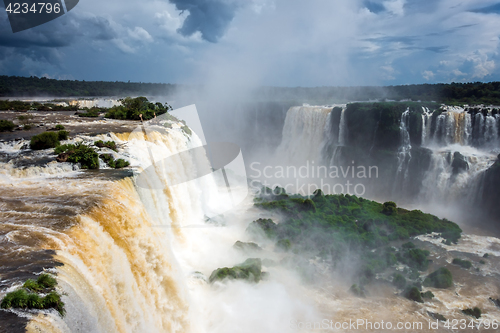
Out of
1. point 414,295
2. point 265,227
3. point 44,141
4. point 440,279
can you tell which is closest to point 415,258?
point 440,279

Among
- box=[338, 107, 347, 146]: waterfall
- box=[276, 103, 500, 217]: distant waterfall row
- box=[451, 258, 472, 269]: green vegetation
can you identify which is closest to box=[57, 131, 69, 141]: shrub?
box=[451, 258, 472, 269]: green vegetation

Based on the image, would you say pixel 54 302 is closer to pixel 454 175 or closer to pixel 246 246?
pixel 246 246

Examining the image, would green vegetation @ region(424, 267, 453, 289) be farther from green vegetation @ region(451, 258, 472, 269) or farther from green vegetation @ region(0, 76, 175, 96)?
green vegetation @ region(0, 76, 175, 96)

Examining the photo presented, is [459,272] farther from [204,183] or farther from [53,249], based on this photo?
[53,249]

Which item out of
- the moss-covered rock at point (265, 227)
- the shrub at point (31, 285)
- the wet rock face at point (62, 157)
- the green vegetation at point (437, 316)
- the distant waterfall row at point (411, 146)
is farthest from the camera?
the distant waterfall row at point (411, 146)

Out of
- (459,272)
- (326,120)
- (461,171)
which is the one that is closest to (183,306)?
(459,272)

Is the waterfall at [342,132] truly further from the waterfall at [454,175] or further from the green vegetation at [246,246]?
the green vegetation at [246,246]

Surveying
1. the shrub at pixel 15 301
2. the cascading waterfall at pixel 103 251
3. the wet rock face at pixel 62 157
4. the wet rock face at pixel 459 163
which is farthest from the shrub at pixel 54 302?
the wet rock face at pixel 459 163
